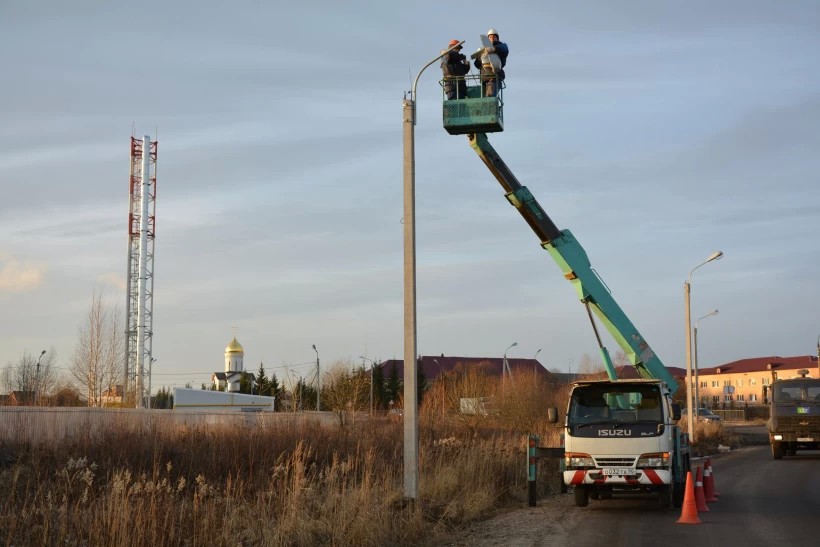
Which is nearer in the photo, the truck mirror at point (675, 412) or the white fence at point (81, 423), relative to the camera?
the truck mirror at point (675, 412)

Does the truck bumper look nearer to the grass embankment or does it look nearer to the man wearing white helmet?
the man wearing white helmet

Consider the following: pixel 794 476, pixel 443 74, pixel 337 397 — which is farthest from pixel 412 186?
pixel 337 397

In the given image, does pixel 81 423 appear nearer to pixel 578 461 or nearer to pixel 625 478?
pixel 578 461

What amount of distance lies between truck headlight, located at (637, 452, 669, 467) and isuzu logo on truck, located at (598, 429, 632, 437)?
439mm

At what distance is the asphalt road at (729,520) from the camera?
11945 mm

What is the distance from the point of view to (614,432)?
14.8 metres

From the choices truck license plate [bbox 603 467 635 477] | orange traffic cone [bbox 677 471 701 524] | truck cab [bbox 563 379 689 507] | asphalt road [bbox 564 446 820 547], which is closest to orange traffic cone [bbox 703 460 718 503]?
asphalt road [bbox 564 446 820 547]

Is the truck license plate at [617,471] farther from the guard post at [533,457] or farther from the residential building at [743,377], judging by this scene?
the residential building at [743,377]

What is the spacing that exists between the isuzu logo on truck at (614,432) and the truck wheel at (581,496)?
3.92ft

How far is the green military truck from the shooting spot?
29.8m

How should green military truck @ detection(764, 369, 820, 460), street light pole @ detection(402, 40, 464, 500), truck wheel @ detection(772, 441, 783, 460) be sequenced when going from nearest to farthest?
1. street light pole @ detection(402, 40, 464, 500)
2. green military truck @ detection(764, 369, 820, 460)
3. truck wheel @ detection(772, 441, 783, 460)

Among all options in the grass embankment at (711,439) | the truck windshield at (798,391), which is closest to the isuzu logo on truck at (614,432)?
the truck windshield at (798,391)

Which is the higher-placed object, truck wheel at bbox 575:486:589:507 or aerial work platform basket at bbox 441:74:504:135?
aerial work platform basket at bbox 441:74:504:135

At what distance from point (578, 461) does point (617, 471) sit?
26.0 inches
